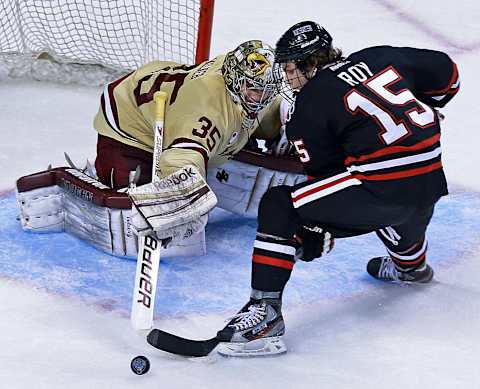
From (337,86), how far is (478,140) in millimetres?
1790

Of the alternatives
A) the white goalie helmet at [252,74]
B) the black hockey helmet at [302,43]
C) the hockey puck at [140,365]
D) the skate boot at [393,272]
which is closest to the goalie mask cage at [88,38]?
the white goalie helmet at [252,74]

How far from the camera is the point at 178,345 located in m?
2.63

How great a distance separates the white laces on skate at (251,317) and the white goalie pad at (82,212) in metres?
0.46

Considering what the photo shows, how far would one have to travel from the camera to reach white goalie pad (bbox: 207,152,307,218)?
3396 millimetres

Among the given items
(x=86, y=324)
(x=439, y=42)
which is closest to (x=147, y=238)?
(x=86, y=324)

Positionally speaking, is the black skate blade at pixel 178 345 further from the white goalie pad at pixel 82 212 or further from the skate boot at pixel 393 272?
the skate boot at pixel 393 272

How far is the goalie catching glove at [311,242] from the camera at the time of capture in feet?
9.14

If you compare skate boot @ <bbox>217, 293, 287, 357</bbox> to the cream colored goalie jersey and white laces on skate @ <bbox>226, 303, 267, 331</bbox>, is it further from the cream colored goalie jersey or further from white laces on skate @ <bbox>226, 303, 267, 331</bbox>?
the cream colored goalie jersey

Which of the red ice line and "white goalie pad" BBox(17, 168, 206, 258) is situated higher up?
"white goalie pad" BBox(17, 168, 206, 258)

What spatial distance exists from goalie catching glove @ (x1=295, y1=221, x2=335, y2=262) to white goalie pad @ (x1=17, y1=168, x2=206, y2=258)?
1.33 feet

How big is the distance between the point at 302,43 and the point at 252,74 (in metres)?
0.39

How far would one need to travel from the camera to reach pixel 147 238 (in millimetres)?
2816

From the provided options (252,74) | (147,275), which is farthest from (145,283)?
(252,74)

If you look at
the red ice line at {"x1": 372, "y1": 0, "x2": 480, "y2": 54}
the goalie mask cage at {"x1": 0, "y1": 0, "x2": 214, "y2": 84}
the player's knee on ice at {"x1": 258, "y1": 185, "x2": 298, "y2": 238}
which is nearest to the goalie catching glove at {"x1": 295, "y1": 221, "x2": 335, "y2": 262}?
the player's knee on ice at {"x1": 258, "y1": 185, "x2": 298, "y2": 238}
